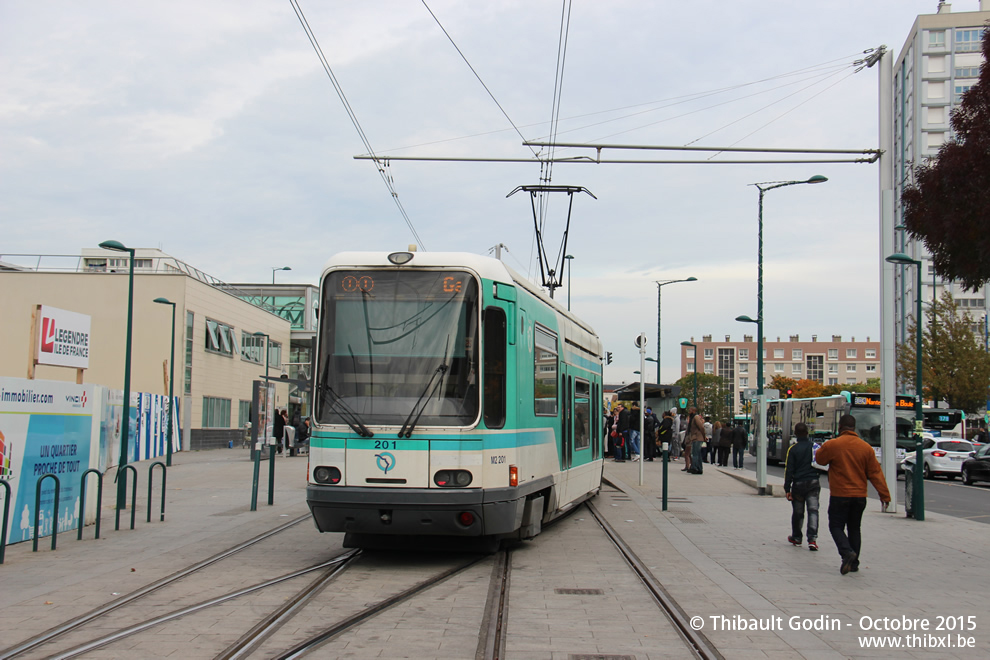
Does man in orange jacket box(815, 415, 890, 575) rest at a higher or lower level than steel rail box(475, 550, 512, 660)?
higher

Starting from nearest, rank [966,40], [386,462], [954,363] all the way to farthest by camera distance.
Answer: [386,462]
[954,363]
[966,40]

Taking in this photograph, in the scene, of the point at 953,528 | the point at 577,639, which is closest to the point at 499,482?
the point at 577,639

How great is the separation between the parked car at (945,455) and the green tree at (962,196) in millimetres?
23540

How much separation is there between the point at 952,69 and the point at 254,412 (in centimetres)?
7999

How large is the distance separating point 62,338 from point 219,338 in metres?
35.8

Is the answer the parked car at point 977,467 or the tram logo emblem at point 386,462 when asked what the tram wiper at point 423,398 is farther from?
the parked car at point 977,467

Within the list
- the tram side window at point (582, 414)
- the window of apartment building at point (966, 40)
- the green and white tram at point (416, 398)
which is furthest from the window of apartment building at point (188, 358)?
the window of apartment building at point (966, 40)

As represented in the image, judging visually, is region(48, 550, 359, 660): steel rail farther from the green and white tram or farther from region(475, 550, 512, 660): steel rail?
region(475, 550, 512, 660): steel rail

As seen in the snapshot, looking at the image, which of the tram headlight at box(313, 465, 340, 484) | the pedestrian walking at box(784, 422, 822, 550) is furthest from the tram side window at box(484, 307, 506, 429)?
the pedestrian walking at box(784, 422, 822, 550)

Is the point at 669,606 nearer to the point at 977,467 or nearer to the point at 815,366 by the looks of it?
the point at 977,467

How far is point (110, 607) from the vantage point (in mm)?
7582

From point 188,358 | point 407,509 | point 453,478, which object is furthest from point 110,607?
point 188,358

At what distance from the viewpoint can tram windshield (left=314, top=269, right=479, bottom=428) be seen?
31.2ft

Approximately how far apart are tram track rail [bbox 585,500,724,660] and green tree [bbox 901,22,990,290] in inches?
195
